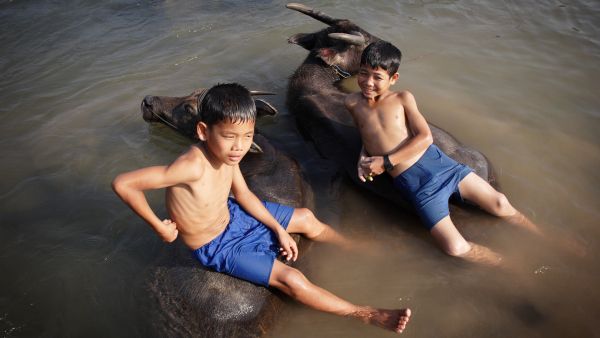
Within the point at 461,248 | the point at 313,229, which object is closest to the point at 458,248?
the point at 461,248

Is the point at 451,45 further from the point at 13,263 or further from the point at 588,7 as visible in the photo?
the point at 13,263

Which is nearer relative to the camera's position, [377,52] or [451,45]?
[377,52]

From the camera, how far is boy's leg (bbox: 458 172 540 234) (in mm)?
2928

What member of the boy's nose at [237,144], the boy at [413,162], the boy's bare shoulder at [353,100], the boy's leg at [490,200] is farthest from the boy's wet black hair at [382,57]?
the boy's nose at [237,144]

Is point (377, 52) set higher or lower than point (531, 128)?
higher

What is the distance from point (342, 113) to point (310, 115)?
1.07ft

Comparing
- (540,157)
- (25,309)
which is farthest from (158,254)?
(540,157)

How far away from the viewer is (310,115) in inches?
160

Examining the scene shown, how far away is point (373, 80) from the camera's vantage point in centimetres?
300

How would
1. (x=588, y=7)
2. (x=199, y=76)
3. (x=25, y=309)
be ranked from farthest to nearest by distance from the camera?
(x=588, y=7)
(x=199, y=76)
(x=25, y=309)

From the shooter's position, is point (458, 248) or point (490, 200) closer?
point (458, 248)

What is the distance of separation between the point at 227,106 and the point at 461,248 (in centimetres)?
174

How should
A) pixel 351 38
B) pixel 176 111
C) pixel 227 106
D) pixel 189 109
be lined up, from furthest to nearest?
pixel 351 38, pixel 176 111, pixel 189 109, pixel 227 106

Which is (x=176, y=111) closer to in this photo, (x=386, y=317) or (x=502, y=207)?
(x=386, y=317)
